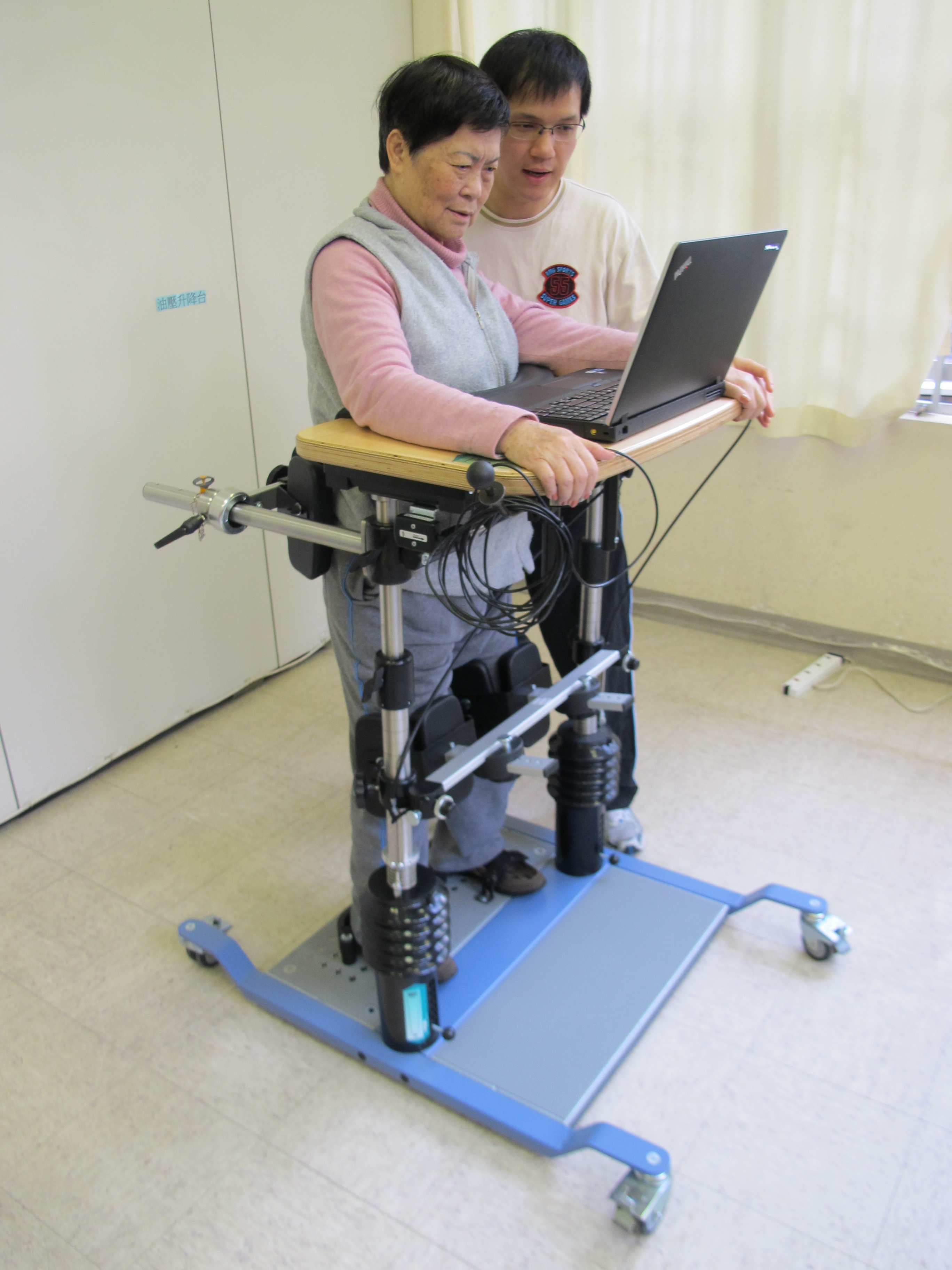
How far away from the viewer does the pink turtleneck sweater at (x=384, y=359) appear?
1.19 metres

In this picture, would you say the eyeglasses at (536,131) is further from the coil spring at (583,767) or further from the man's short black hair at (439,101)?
the coil spring at (583,767)

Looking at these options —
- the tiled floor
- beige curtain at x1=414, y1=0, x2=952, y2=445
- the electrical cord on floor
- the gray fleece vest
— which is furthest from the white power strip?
the gray fleece vest

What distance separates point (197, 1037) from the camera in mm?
1685

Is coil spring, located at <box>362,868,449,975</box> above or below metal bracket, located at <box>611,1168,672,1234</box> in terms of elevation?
above

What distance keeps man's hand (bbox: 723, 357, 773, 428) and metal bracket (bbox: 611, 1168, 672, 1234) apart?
1.08 meters

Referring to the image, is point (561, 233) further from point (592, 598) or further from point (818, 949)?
point (818, 949)

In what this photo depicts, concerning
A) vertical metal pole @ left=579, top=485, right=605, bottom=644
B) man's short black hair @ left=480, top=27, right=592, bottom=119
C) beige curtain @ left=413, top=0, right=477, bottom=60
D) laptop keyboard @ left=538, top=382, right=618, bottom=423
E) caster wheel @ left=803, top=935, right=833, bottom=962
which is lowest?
caster wheel @ left=803, top=935, right=833, bottom=962

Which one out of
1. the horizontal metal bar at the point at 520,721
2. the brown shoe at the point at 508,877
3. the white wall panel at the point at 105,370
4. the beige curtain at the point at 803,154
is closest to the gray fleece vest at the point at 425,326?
the horizontal metal bar at the point at 520,721

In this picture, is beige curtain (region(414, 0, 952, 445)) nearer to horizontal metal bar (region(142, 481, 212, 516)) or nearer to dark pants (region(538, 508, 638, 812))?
dark pants (region(538, 508, 638, 812))

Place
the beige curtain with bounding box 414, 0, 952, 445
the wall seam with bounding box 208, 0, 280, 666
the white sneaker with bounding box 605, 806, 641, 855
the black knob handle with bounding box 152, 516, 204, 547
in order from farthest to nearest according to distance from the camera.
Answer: the beige curtain with bounding box 414, 0, 952, 445, the wall seam with bounding box 208, 0, 280, 666, the white sneaker with bounding box 605, 806, 641, 855, the black knob handle with bounding box 152, 516, 204, 547

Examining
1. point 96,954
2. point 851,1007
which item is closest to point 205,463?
point 96,954

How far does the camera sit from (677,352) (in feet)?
4.28

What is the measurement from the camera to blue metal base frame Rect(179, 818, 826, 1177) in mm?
1420

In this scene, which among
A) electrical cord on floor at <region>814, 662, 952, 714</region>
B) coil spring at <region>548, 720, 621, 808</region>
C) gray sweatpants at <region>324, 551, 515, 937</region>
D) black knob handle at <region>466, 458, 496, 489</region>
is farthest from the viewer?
electrical cord on floor at <region>814, 662, 952, 714</region>
